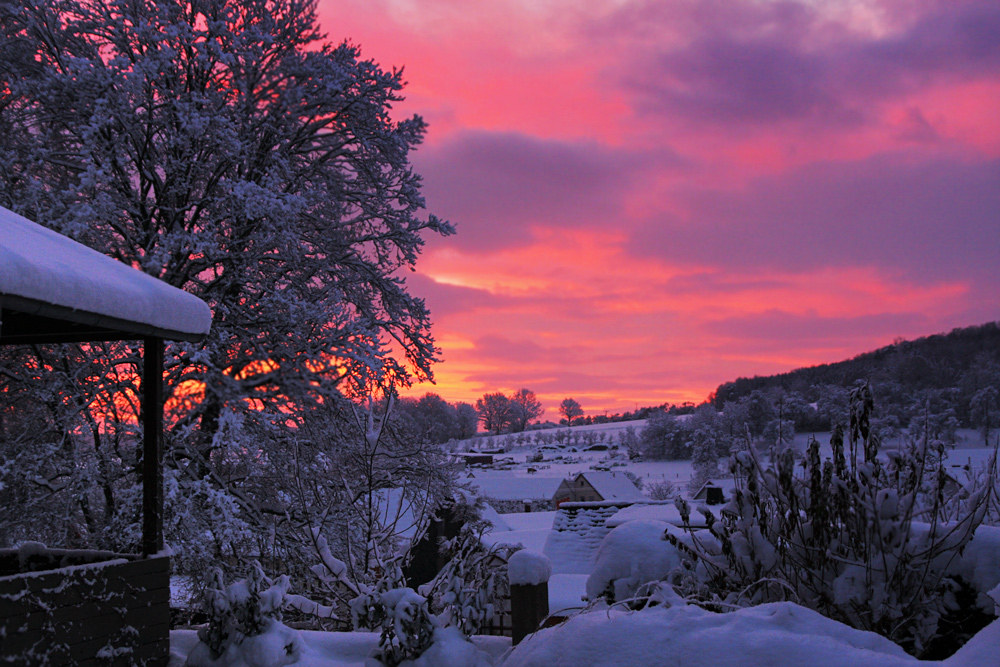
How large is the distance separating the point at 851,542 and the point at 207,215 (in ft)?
33.5

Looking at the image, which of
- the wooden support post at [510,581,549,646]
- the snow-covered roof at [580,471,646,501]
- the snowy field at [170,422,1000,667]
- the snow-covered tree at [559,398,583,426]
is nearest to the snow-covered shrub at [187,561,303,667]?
the snowy field at [170,422,1000,667]

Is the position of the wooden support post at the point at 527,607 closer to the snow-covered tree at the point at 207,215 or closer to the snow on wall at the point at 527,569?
the snow on wall at the point at 527,569

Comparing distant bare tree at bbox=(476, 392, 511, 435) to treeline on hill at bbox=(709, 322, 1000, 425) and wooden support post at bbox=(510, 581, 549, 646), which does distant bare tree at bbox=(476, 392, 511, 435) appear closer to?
treeline on hill at bbox=(709, 322, 1000, 425)

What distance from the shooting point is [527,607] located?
411cm

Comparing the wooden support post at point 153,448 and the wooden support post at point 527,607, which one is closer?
the wooden support post at point 527,607

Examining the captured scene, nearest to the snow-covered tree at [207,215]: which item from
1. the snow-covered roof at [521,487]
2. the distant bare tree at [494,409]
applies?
the snow-covered roof at [521,487]

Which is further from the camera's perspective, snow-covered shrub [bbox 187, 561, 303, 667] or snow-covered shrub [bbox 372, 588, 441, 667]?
snow-covered shrub [bbox 187, 561, 303, 667]

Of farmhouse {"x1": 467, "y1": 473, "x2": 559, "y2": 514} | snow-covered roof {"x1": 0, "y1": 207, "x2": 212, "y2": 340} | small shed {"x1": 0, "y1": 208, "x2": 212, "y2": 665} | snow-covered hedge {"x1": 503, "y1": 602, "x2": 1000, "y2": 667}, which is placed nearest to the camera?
snow-covered hedge {"x1": 503, "y1": 602, "x2": 1000, "y2": 667}

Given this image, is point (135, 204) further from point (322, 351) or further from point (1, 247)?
point (1, 247)

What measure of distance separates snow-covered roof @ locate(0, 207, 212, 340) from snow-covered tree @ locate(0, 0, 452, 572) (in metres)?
3.93

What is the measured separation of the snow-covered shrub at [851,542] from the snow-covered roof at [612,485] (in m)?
36.1

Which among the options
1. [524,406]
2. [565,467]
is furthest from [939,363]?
[524,406]

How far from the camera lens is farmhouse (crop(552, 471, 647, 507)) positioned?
39.9 m

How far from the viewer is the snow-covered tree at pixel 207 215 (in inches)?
362
